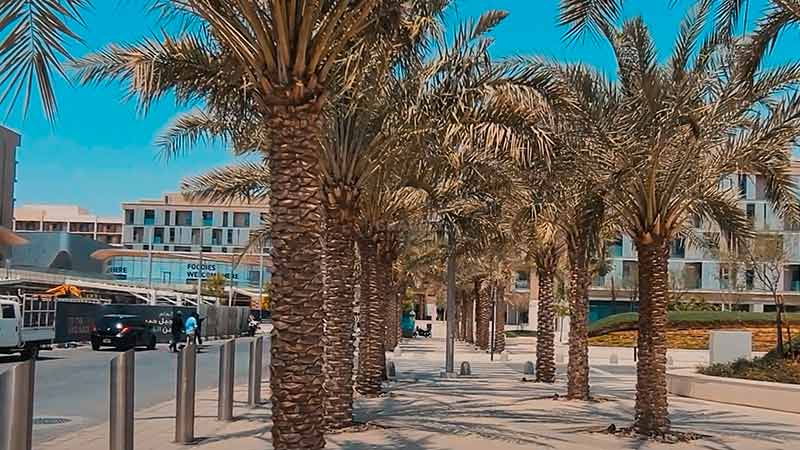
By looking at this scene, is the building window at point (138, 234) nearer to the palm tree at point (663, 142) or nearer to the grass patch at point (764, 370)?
the grass patch at point (764, 370)

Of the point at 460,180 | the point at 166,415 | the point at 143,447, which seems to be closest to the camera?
the point at 143,447

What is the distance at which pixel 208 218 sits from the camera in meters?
114

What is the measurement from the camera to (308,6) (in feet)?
30.0

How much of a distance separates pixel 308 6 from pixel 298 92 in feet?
2.88

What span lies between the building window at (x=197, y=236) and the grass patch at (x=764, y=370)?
314 feet

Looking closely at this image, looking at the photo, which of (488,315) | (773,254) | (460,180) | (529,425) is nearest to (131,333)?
(488,315)

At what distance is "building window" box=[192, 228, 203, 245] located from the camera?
115 meters

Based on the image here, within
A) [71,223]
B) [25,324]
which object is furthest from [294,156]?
[71,223]

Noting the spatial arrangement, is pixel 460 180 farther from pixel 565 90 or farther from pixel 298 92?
pixel 298 92

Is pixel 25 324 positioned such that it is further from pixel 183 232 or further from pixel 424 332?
pixel 183 232

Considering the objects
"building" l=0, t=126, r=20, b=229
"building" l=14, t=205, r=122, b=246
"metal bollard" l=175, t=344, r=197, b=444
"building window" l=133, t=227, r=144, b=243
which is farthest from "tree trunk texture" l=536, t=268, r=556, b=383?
"building" l=14, t=205, r=122, b=246

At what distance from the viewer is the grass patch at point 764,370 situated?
21.2m

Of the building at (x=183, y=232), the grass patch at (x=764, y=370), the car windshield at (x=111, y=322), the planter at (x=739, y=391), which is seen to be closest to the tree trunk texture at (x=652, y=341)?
the planter at (x=739, y=391)

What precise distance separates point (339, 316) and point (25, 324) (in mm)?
18851
